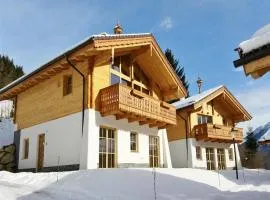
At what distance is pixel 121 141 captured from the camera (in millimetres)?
17688

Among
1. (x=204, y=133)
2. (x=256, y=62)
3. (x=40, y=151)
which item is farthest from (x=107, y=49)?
(x=204, y=133)

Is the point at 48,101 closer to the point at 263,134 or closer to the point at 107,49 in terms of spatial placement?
the point at 107,49

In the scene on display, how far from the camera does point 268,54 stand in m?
7.05

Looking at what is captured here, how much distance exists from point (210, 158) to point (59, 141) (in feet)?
51.0

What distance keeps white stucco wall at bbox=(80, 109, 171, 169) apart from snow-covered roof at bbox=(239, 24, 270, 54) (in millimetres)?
9743

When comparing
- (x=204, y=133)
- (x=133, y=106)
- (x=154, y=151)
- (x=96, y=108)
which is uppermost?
(x=133, y=106)

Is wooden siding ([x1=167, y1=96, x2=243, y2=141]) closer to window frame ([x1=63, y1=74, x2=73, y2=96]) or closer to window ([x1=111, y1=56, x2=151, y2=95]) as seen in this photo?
window ([x1=111, y1=56, x2=151, y2=95])

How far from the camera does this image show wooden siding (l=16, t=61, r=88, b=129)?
17.0 metres

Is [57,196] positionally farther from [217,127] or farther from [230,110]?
[230,110]

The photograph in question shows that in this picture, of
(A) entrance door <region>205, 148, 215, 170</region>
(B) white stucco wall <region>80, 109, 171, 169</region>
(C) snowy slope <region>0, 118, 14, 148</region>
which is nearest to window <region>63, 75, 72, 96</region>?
(B) white stucco wall <region>80, 109, 171, 169</region>

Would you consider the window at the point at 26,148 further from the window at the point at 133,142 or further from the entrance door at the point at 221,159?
the entrance door at the point at 221,159

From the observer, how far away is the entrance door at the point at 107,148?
54.2 ft

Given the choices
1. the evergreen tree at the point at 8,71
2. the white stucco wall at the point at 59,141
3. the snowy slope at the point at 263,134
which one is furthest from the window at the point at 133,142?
the evergreen tree at the point at 8,71

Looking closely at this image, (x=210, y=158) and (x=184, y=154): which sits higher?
(x=184, y=154)
